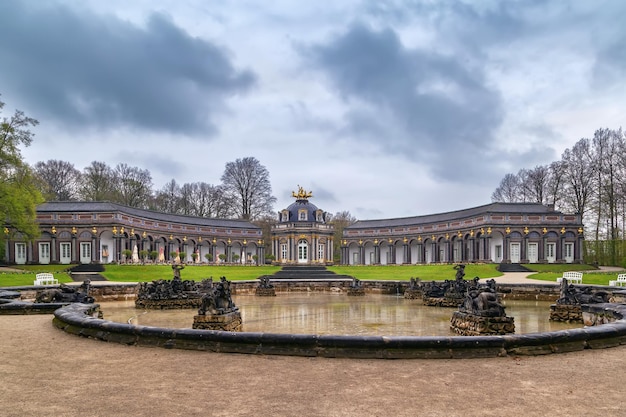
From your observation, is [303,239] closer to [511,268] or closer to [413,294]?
[511,268]

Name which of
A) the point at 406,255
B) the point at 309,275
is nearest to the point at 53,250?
the point at 309,275

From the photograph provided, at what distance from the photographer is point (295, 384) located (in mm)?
6090

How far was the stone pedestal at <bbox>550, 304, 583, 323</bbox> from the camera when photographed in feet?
48.8

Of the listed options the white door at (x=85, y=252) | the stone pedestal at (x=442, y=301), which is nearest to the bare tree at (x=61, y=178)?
the white door at (x=85, y=252)

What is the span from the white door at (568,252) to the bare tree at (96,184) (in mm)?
58163

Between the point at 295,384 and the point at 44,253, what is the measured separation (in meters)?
53.8

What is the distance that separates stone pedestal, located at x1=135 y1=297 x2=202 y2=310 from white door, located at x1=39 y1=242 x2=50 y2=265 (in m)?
37.0

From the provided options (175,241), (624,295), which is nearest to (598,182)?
→ (624,295)

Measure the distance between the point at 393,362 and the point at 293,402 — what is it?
102 inches

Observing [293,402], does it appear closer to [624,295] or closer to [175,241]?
[624,295]

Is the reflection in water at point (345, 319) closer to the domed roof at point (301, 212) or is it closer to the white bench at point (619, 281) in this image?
the white bench at point (619, 281)

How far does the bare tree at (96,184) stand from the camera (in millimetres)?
65000

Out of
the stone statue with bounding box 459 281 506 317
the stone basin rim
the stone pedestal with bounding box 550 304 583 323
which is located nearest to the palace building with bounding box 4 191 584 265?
the stone pedestal with bounding box 550 304 583 323

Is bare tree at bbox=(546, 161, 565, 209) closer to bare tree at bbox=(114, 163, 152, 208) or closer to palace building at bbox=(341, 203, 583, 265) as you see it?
palace building at bbox=(341, 203, 583, 265)
